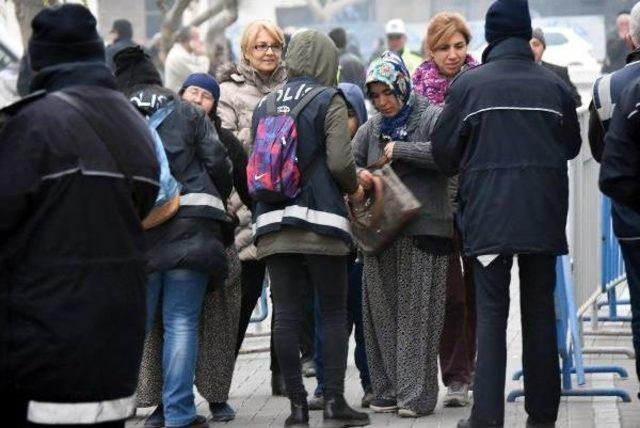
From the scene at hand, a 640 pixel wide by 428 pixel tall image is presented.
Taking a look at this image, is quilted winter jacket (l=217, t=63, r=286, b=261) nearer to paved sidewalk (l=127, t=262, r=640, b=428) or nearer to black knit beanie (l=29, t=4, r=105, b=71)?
paved sidewalk (l=127, t=262, r=640, b=428)

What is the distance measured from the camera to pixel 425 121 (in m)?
8.70

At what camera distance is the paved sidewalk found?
8547mm

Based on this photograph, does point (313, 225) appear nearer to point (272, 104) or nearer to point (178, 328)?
point (272, 104)

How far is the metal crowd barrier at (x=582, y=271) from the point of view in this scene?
29.7ft

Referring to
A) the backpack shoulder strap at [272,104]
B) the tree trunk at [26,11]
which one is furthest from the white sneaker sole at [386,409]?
the tree trunk at [26,11]

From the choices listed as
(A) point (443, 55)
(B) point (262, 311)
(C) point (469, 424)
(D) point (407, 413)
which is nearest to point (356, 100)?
(A) point (443, 55)

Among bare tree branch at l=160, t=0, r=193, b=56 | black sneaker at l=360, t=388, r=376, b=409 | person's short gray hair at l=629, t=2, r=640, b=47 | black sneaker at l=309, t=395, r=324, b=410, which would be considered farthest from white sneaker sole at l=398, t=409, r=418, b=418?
bare tree branch at l=160, t=0, r=193, b=56

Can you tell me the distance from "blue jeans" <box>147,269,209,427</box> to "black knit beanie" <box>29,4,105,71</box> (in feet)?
9.40

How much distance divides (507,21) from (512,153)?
0.59m

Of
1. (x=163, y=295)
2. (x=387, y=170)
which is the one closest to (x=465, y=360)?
(x=387, y=170)

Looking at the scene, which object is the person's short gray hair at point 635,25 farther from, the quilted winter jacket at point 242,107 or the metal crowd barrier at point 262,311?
the metal crowd barrier at point 262,311

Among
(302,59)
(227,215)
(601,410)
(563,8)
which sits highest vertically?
(302,59)

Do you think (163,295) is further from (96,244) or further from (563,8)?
(563,8)

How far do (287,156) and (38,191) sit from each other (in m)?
3.12
